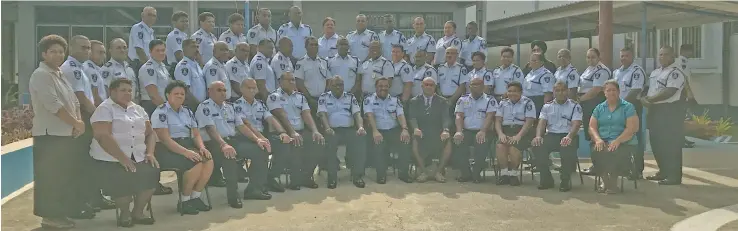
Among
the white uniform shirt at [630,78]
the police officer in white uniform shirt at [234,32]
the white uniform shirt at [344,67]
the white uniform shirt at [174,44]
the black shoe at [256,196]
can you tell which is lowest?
the black shoe at [256,196]

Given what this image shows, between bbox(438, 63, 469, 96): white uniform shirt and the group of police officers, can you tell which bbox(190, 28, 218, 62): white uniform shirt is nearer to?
the group of police officers

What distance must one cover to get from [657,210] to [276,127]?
3.75 metres

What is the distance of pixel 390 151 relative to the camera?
26.4 feet

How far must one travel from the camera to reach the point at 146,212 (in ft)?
19.7

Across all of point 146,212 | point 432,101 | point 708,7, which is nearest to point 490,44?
point 708,7

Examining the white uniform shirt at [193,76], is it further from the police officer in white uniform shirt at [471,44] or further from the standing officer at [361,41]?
the police officer in white uniform shirt at [471,44]

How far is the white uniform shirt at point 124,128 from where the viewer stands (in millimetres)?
5325

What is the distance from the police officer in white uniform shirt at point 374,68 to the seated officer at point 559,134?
1.93 metres

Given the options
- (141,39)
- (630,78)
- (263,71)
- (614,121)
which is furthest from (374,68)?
(630,78)

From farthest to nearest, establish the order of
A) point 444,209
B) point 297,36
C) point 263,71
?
1. point 297,36
2. point 263,71
3. point 444,209

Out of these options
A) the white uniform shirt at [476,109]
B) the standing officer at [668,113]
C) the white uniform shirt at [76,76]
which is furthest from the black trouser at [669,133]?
the white uniform shirt at [76,76]

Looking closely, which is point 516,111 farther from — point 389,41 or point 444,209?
point 389,41

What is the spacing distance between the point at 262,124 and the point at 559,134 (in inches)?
124

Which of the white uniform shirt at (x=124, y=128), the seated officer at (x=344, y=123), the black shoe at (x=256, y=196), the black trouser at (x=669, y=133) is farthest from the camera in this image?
the black trouser at (x=669, y=133)
